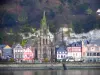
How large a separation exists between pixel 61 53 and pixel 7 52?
1.67 meters

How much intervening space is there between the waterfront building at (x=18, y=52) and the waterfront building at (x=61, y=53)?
1118mm

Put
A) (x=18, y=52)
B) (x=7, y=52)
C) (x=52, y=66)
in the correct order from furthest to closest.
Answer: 1. (x=18, y=52)
2. (x=7, y=52)
3. (x=52, y=66)

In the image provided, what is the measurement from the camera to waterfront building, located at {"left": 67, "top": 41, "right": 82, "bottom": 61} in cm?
2247

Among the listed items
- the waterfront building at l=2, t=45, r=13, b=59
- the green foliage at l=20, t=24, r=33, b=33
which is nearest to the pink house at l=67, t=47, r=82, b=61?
the green foliage at l=20, t=24, r=33, b=33

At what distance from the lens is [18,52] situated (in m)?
22.5

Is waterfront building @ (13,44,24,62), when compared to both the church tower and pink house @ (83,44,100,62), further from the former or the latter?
pink house @ (83,44,100,62)

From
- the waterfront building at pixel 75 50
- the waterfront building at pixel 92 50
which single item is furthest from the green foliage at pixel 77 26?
the waterfront building at pixel 92 50

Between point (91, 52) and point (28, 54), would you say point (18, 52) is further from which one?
point (91, 52)

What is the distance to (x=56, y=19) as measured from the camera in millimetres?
22578

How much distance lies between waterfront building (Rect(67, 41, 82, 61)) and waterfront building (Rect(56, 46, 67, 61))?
0.15m

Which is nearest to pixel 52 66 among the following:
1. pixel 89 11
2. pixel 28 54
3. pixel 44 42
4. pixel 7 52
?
pixel 28 54

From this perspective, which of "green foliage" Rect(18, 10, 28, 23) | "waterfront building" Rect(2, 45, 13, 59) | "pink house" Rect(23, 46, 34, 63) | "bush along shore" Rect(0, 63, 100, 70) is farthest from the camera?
"green foliage" Rect(18, 10, 28, 23)

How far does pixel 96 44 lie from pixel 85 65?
4.18 feet

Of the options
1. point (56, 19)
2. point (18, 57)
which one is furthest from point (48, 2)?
point (18, 57)
